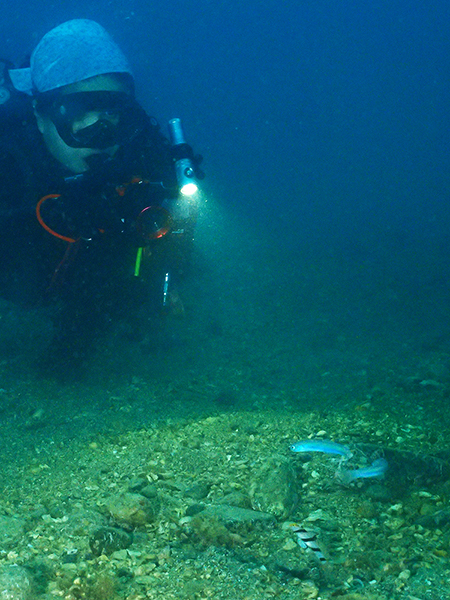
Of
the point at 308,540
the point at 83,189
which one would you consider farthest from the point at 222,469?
the point at 83,189

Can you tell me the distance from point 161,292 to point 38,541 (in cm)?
380

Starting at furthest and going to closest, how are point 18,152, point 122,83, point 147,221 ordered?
1. point 122,83
2. point 18,152
3. point 147,221

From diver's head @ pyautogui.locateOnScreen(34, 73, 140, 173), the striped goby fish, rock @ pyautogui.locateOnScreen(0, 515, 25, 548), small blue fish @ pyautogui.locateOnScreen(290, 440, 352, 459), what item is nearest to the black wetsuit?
diver's head @ pyautogui.locateOnScreen(34, 73, 140, 173)

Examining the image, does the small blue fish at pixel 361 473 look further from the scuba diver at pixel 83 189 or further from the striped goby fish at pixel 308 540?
the scuba diver at pixel 83 189

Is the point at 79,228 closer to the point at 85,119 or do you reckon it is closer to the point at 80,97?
the point at 85,119

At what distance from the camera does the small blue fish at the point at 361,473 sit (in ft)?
8.74

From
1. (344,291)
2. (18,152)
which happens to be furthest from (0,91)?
(344,291)

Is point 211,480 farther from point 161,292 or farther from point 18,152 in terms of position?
point 18,152

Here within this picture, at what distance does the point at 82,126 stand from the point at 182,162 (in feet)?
3.91

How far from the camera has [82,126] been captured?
479 centimetres

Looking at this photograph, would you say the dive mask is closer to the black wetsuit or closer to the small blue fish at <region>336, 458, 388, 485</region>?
the black wetsuit

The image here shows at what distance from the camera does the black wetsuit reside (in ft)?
14.6

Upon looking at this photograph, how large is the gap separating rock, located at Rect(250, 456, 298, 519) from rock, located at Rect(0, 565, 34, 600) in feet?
3.82

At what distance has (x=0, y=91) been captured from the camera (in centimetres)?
539
